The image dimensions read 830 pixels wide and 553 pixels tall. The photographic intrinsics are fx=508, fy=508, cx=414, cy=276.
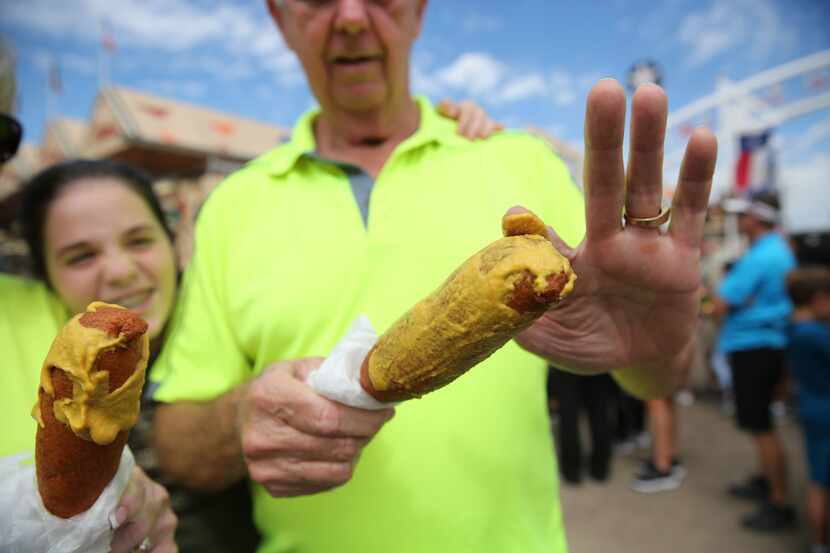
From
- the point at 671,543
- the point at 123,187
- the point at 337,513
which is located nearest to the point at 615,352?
the point at 337,513

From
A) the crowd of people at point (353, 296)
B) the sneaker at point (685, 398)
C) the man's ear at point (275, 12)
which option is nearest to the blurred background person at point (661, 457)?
the sneaker at point (685, 398)

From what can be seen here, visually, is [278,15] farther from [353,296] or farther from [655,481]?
[655,481]

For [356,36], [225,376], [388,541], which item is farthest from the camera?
[356,36]

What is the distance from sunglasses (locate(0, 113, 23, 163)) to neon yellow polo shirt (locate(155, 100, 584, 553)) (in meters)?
0.42

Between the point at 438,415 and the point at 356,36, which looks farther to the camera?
the point at 356,36

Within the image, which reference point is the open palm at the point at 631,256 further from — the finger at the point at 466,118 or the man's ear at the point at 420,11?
the man's ear at the point at 420,11

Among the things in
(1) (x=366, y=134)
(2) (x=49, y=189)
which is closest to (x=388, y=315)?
(1) (x=366, y=134)

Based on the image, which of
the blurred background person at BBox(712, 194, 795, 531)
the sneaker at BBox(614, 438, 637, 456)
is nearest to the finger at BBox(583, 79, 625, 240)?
the blurred background person at BBox(712, 194, 795, 531)

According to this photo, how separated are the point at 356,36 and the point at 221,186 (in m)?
0.55

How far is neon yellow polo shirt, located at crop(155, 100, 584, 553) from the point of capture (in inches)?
43.4

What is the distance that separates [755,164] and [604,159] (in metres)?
9.77

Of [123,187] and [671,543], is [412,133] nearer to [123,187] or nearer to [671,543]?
[123,187]

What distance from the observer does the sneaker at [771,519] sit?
3.49 meters

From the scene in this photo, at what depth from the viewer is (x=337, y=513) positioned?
1.11 meters
